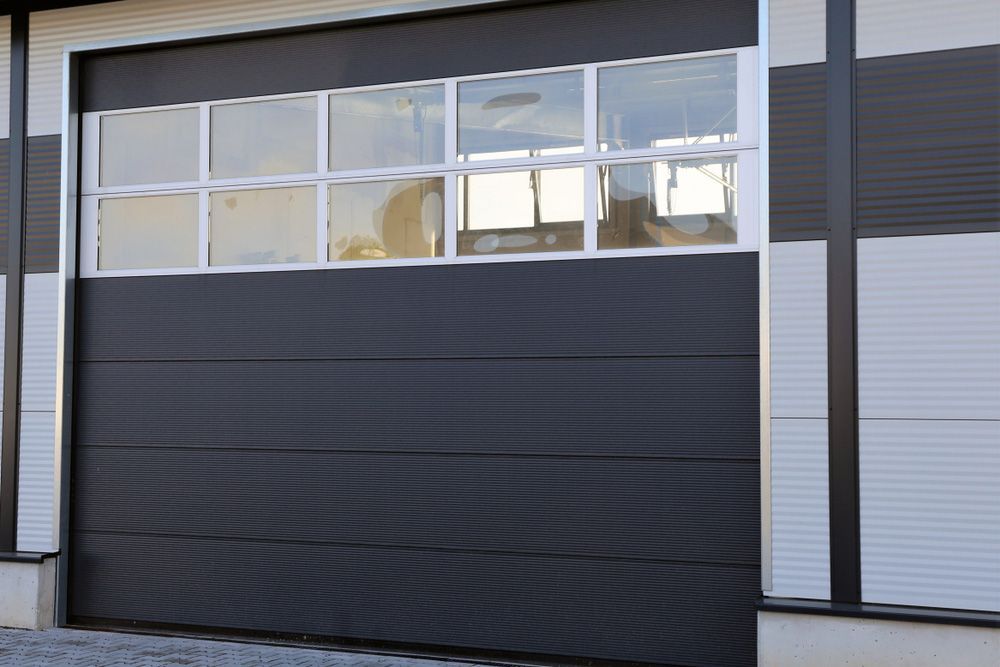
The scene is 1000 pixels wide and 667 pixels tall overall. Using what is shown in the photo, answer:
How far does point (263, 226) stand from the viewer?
709cm

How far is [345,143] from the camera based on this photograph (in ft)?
22.7

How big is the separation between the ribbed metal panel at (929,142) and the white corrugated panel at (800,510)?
1.14 meters

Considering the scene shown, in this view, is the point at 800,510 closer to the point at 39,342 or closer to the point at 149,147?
the point at 149,147

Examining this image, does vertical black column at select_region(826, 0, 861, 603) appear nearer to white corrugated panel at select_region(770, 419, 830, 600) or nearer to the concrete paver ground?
white corrugated panel at select_region(770, 419, 830, 600)

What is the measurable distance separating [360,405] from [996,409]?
3.62m

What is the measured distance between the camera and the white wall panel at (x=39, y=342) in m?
7.41

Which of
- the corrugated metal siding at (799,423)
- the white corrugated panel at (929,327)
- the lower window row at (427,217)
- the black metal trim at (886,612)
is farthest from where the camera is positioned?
the lower window row at (427,217)

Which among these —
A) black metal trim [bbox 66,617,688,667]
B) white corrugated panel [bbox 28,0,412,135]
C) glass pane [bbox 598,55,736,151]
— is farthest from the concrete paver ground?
white corrugated panel [bbox 28,0,412,135]

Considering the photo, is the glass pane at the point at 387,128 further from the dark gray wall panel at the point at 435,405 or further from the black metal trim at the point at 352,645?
the black metal trim at the point at 352,645

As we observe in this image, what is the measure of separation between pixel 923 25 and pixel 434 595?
422 centimetres

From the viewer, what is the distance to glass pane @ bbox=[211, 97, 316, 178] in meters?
7.04

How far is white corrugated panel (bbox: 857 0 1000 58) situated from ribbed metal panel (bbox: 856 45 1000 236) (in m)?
0.03

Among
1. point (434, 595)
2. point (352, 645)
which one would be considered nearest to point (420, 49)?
point (434, 595)

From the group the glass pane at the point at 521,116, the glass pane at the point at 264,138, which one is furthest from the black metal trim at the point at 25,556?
the glass pane at the point at 521,116
